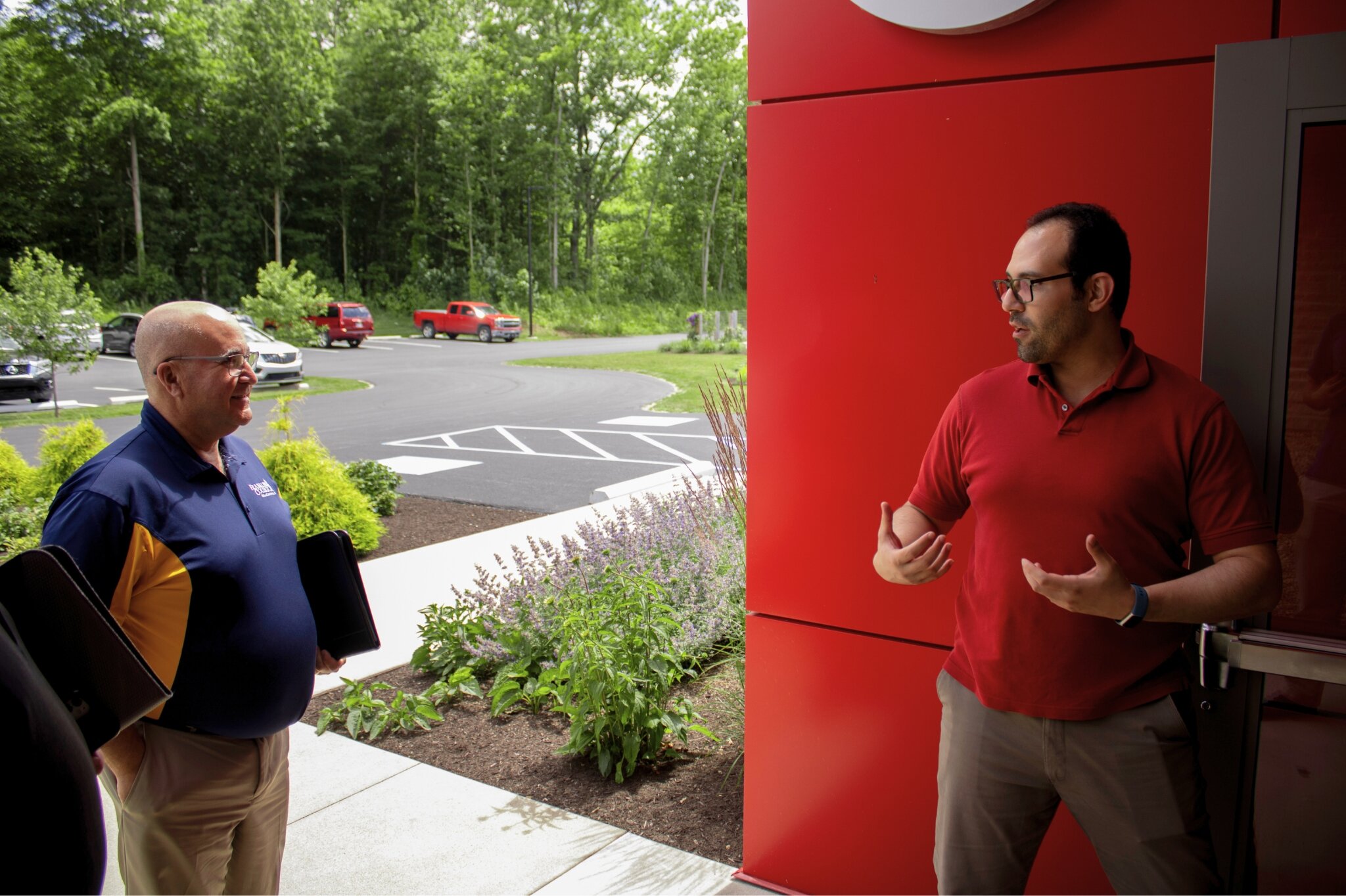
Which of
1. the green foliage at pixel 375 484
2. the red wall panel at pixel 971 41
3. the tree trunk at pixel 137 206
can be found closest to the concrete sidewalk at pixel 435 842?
the red wall panel at pixel 971 41

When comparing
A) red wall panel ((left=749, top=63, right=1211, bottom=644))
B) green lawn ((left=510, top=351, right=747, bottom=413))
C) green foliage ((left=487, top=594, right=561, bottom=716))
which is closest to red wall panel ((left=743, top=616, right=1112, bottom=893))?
red wall panel ((left=749, top=63, right=1211, bottom=644))

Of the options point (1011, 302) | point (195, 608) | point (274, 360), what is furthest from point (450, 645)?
point (274, 360)

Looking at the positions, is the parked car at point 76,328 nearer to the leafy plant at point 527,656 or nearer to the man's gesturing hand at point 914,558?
the leafy plant at point 527,656

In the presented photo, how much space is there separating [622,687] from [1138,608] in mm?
2296

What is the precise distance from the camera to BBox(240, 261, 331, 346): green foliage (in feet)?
71.8

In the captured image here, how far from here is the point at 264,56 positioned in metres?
46.6

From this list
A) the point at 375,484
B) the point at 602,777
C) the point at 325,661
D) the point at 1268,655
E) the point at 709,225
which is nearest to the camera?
the point at 1268,655

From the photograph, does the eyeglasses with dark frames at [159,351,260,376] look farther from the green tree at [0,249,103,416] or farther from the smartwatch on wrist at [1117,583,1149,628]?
the green tree at [0,249,103,416]

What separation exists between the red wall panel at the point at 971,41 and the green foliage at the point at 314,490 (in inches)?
199

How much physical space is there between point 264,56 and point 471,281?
1522 cm

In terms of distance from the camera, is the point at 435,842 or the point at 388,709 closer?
the point at 435,842

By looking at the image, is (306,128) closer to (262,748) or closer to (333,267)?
(333,267)

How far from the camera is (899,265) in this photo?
260cm

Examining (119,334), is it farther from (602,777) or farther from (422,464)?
(602,777)
